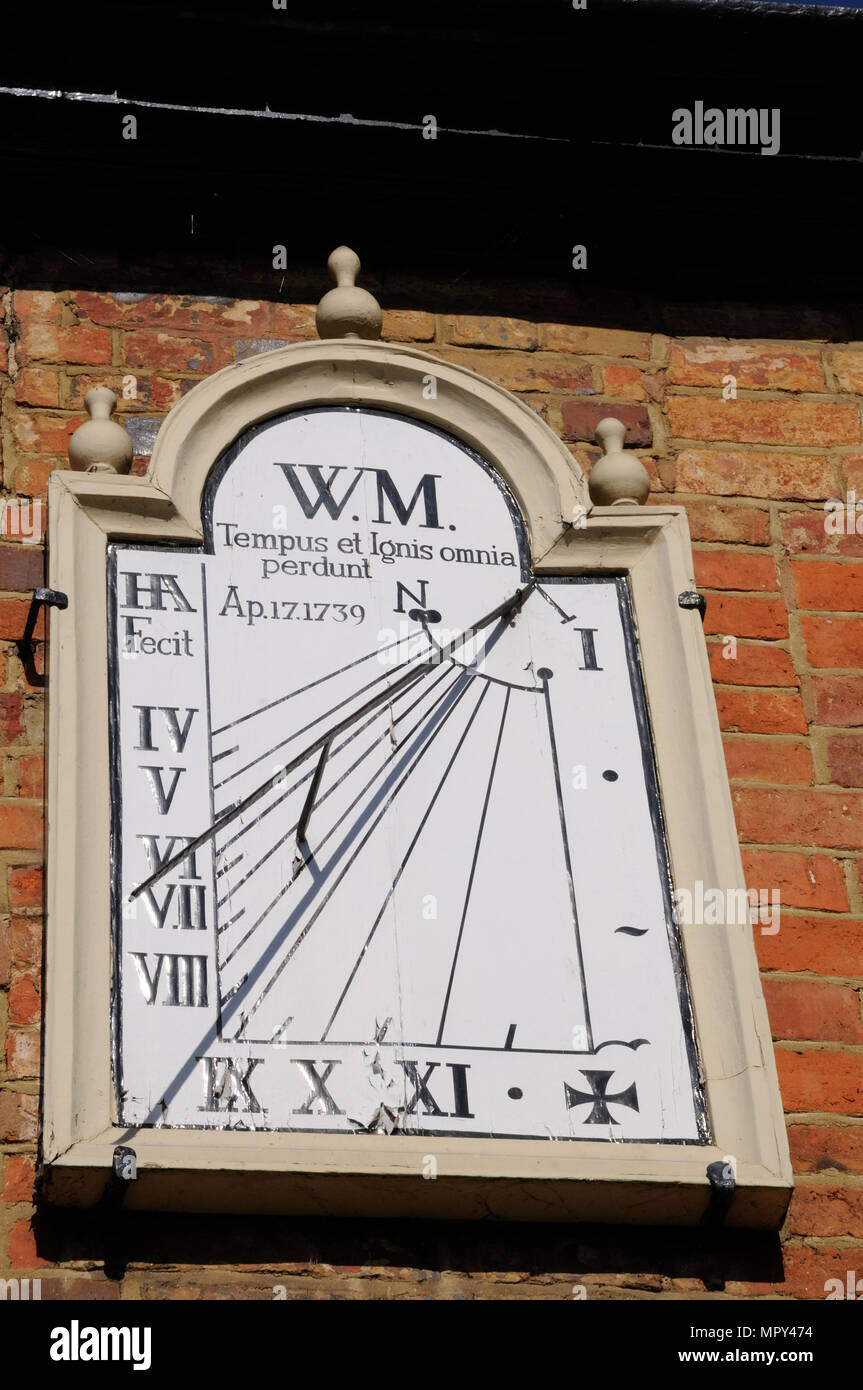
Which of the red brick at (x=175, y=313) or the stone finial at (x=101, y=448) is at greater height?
the red brick at (x=175, y=313)

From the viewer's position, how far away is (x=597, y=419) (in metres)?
4.21

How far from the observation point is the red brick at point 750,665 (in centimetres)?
394

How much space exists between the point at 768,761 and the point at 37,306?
1.48 metres

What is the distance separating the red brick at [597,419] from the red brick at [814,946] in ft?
3.07

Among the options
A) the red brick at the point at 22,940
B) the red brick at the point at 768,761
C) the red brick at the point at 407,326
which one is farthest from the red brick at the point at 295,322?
the red brick at the point at 22,940

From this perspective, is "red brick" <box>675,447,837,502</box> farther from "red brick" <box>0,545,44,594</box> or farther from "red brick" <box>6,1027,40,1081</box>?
"red brick" <box>6,1027,40,1081</box>

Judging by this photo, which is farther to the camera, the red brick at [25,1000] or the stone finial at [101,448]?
the stone finial at [101,448]

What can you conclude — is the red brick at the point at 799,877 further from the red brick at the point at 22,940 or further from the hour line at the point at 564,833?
the red brick at the point at 22,940

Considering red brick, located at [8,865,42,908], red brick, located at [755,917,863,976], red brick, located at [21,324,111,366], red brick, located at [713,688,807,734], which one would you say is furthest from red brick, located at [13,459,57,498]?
red brick, located at [755,917,863,976]

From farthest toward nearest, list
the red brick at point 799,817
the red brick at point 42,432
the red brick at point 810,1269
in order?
the red brick at point 42,432 → the red brick at point 799,817 → the red brick at point 810,1269
